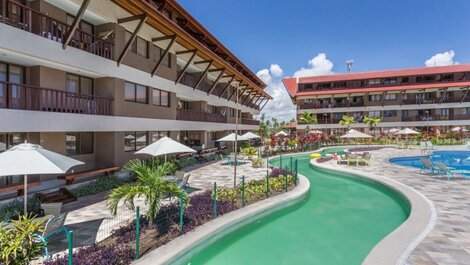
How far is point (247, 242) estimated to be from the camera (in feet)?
30.4

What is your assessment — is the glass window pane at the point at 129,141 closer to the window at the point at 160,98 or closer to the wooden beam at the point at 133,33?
the window at the point at 160,98

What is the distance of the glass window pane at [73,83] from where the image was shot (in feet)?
48.7

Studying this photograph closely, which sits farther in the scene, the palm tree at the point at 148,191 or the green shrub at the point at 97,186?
the green shrub at the point at 97,186

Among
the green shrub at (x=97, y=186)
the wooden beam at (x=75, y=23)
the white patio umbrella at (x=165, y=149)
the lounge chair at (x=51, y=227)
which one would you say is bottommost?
the green shrub at (x=97, y=186)

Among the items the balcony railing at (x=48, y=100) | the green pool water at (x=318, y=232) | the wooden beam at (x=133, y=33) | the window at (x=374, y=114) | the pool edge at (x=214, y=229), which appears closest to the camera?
the pool edge at (x=214, y=229)

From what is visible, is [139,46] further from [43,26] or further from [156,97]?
[43,26]

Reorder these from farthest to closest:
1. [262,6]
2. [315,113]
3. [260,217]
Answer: [315,113] → [262,6] → [260,217]

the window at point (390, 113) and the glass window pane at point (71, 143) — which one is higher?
the window at point (390, 113)

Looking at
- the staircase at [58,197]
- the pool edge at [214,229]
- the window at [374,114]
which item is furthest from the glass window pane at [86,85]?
the window at [374,114]

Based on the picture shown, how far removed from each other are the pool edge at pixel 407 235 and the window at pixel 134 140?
50.9 feet

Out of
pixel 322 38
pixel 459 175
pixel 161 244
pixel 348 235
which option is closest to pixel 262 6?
pixel 322 38

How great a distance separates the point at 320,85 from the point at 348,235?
164ft

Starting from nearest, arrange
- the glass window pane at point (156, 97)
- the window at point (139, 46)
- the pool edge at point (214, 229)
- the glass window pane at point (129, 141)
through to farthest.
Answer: the pool edge at point (214, 229), the glass window pane at point (129, 141), the window at point (139, 46), the glass window pane at point (156, 97)

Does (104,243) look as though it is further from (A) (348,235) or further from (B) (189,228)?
(A) (348,235)
